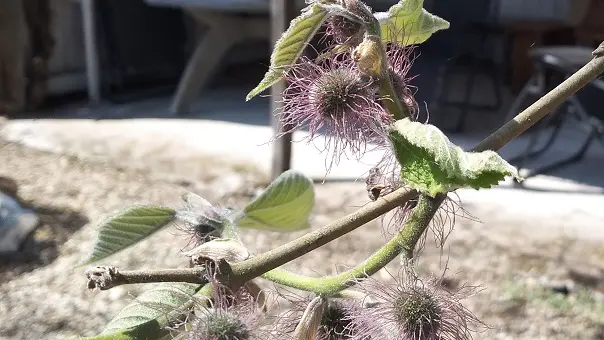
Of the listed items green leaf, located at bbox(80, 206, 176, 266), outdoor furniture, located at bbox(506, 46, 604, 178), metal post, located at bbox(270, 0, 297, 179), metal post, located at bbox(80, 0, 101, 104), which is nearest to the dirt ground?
metal post, located at bbox(270, 0, 297, 179)

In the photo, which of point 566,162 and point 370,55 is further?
point 566,162

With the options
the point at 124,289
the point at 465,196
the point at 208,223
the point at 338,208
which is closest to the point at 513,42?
the point at 465,196

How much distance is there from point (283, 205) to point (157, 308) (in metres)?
0.16

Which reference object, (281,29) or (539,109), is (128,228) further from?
(281,29)

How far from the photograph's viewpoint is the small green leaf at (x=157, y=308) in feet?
1.20

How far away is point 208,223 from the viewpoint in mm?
455

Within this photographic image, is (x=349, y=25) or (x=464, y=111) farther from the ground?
(x=349, y=25)

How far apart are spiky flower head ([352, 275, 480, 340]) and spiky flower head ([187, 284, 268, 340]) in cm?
5

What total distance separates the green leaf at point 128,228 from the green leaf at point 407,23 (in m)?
0.16

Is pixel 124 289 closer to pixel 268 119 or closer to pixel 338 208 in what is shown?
pixel 338 208

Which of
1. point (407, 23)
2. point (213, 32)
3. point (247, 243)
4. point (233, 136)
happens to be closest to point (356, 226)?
point (407, 23)

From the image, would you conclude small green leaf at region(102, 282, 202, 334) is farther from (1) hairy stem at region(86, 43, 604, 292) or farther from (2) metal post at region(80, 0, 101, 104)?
(2) metal post at region(80, 0, 101, 104)

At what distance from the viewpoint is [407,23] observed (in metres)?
0.42

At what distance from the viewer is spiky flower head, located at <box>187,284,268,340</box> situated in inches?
13.8
